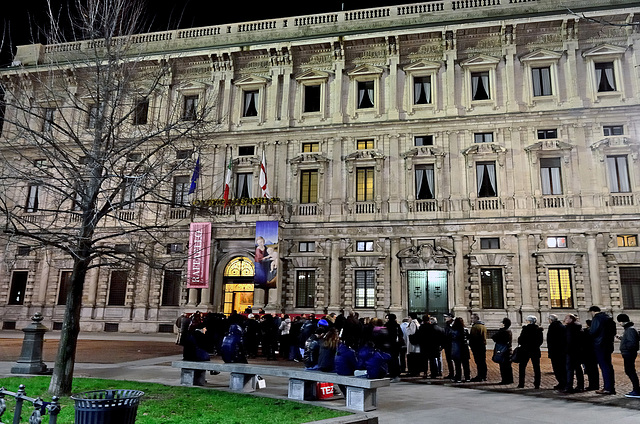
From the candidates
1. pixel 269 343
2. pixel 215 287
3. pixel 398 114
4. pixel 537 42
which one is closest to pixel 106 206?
pixel 269 343

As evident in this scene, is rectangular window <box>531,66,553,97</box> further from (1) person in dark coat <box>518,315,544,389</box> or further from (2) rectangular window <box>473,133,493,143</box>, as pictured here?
(1) person in dark coat <box>518,315,544,389</box>

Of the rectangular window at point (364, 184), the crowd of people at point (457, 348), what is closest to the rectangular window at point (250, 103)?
the rectangular window at point (364, 184)

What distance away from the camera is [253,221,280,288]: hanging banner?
2777 cm

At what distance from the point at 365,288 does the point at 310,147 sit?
9.28 m

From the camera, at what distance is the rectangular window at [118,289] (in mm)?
31217

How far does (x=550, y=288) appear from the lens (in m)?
26.0

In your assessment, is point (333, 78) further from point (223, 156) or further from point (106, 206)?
point (106, 206)

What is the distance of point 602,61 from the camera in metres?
27.8

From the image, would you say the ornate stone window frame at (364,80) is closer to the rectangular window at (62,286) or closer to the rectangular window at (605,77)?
the rectangular window at (605,77)

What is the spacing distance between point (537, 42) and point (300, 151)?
15222mm

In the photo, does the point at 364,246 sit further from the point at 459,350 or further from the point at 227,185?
the point at 459,350

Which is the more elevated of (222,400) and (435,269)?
(435,269)

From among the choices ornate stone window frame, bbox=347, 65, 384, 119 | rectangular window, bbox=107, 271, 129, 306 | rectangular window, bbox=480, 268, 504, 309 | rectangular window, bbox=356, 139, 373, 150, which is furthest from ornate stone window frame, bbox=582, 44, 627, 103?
rectangular window, bbox=107, 271, 129, 306

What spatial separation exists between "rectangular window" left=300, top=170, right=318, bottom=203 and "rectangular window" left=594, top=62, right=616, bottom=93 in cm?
1675
